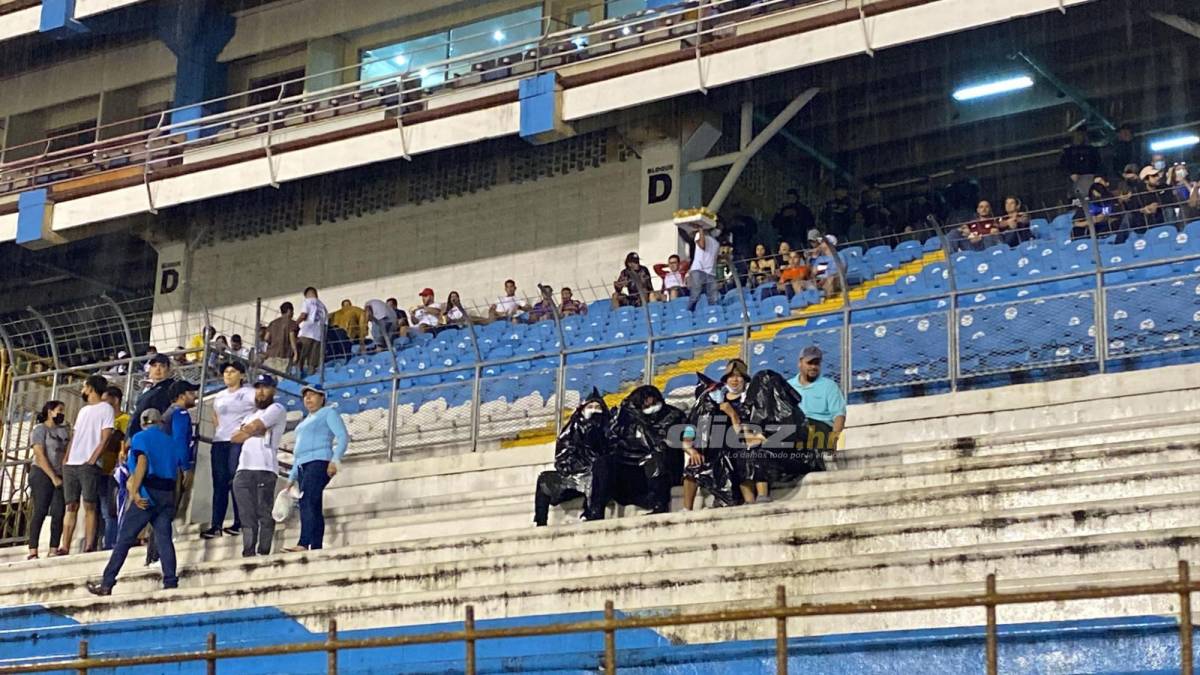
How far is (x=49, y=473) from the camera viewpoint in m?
14.9

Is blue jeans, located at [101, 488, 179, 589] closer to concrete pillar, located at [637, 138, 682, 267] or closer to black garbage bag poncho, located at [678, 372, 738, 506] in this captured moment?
black garbage bag poncho, located at [678, 372, 738, 506]

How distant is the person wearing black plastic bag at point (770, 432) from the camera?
11.8 metres

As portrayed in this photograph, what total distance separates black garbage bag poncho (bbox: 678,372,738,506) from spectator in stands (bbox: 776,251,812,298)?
415cm

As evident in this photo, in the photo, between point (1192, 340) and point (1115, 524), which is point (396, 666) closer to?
point (1115, 524)

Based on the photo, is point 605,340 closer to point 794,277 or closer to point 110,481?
point 794,277

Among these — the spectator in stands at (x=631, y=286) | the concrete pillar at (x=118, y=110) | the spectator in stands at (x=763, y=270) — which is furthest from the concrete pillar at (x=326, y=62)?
the spectator in stands at (x=763, y=270)

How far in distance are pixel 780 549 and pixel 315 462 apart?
13.5 feet

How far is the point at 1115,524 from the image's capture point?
9641 millimetres

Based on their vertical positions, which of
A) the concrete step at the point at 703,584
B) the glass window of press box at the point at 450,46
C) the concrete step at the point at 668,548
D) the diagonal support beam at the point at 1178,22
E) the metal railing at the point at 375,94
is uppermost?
the glass window of press box at the point at 450,46

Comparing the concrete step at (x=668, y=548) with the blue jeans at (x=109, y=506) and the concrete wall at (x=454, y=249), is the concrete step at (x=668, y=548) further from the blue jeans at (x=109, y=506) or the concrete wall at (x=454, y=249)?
the concrete wall at (x=454, y=249)

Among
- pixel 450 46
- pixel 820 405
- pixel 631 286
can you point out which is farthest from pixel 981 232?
pixel 450 46

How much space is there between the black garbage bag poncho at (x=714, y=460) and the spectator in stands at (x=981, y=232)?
3.99m

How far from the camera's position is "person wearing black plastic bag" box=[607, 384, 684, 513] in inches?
483

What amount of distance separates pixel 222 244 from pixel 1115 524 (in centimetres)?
1838
